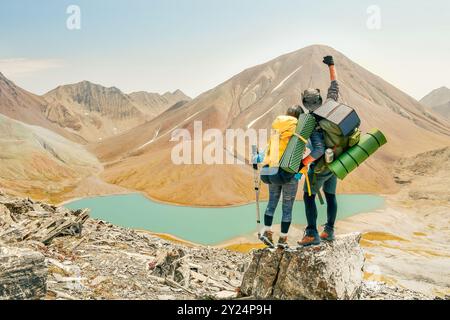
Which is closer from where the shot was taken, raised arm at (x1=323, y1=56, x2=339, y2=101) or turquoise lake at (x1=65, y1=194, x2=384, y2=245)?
raised arm at (x1=323, y1=56, x2=339, y2=101)

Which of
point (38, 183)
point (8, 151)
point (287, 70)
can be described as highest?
point (287, 70)

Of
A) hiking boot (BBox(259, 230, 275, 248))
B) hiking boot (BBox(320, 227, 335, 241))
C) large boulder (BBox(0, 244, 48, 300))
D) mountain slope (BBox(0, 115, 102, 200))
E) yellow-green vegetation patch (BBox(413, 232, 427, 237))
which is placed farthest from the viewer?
mountain slope (BBox(0, 115, 102, 200))

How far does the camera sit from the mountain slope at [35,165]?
89.6 m

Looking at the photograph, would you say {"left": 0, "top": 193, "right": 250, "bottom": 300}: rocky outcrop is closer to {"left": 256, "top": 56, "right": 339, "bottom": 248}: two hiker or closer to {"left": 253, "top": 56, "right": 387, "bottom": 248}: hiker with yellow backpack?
{"left": 256, "top": 56, "right": 339, "bottom": 248}: two hiker

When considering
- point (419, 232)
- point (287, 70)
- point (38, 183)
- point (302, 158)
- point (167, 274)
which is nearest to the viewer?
point (302, 158)

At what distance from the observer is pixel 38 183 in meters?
93.1

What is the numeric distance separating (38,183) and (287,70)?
130 metres

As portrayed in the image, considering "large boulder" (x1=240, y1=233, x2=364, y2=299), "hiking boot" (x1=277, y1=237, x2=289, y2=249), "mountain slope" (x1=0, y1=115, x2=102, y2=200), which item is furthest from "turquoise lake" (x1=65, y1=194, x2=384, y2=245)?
"hiking boot" (x1=277, y1=237, x2=289, y2=249)

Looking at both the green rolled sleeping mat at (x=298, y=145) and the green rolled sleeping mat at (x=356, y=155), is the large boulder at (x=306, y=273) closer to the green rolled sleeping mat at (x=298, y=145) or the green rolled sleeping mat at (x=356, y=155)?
the green rolled sleeping mat at (x=356, y=155)

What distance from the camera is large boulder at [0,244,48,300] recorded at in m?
7.50

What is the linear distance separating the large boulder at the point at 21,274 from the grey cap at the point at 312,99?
6.29m
